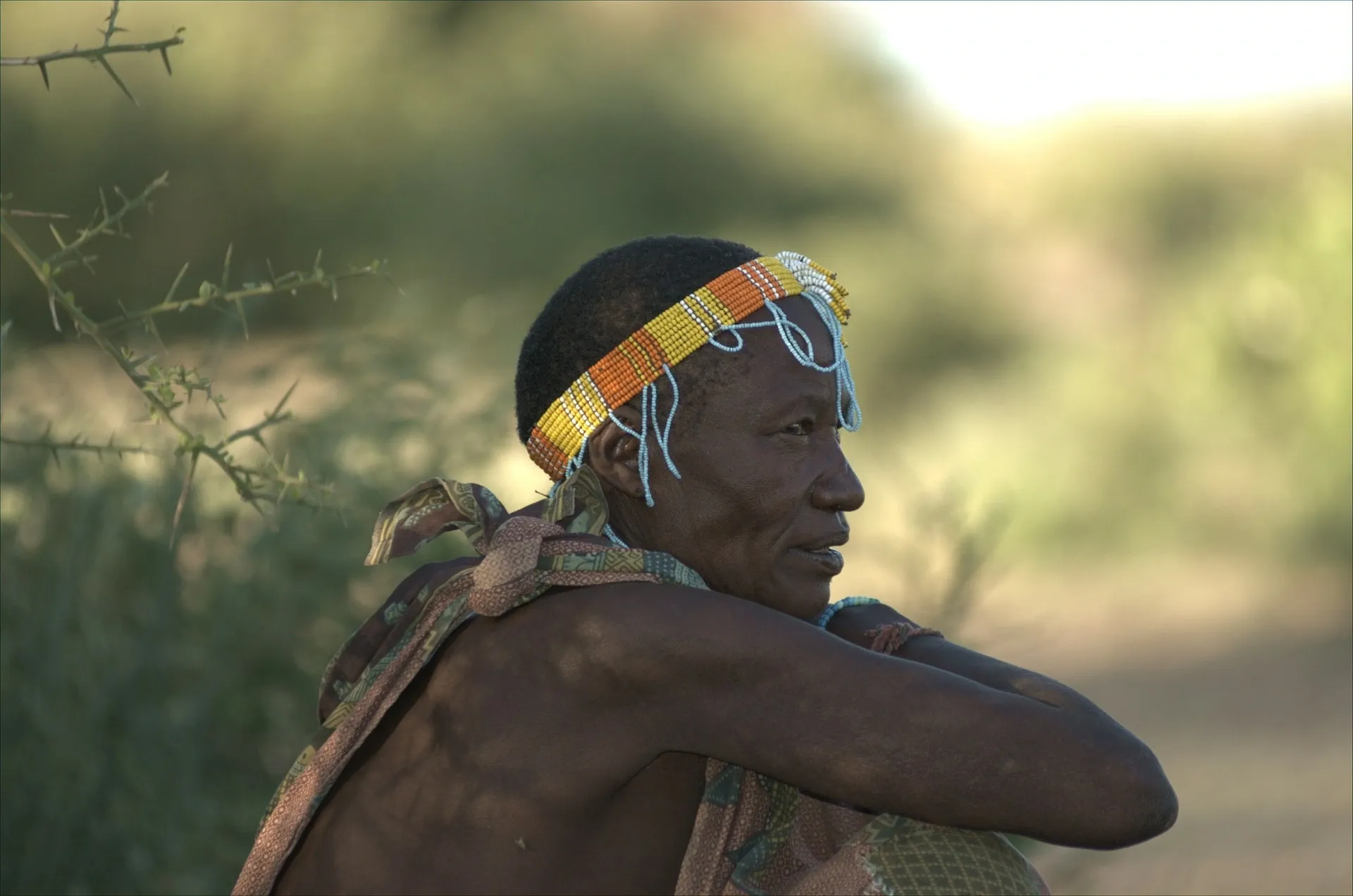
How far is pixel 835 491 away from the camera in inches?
101

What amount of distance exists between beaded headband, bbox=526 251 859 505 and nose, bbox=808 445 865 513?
110mm

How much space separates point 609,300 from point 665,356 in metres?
0.14

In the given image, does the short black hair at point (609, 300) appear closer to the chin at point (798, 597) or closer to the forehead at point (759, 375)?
the forehead at point (759, 375)

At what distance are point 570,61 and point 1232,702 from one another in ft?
32.1

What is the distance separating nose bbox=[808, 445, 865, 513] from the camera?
8.40ft

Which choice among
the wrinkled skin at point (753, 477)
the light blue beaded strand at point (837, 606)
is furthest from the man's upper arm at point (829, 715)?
the light blue beaded strand at point (837, 606)

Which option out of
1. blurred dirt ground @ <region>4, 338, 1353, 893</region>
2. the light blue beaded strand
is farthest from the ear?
blurred dirt ground @ <region>4, 338, 1353, 893</region>

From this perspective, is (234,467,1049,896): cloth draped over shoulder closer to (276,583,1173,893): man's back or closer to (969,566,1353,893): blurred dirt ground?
(276,583,1173,893): man's back

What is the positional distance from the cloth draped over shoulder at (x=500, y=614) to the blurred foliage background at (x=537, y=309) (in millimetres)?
1619

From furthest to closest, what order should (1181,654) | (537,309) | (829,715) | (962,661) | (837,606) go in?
1. (537,309)
2. (1181,654)
3. (837,606)
4. (962,661)
5. (829,715)

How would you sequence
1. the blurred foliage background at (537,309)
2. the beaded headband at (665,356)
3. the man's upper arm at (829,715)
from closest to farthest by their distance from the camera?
the man's upper arm at (829,715) < the beaded headband at (665,356) < the blurred foliage background at (537,309)

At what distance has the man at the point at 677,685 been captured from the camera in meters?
2.12

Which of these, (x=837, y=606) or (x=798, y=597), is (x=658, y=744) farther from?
(x=837, y=606)

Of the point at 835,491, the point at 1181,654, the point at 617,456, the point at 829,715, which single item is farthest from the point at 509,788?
the point at 1181,654
